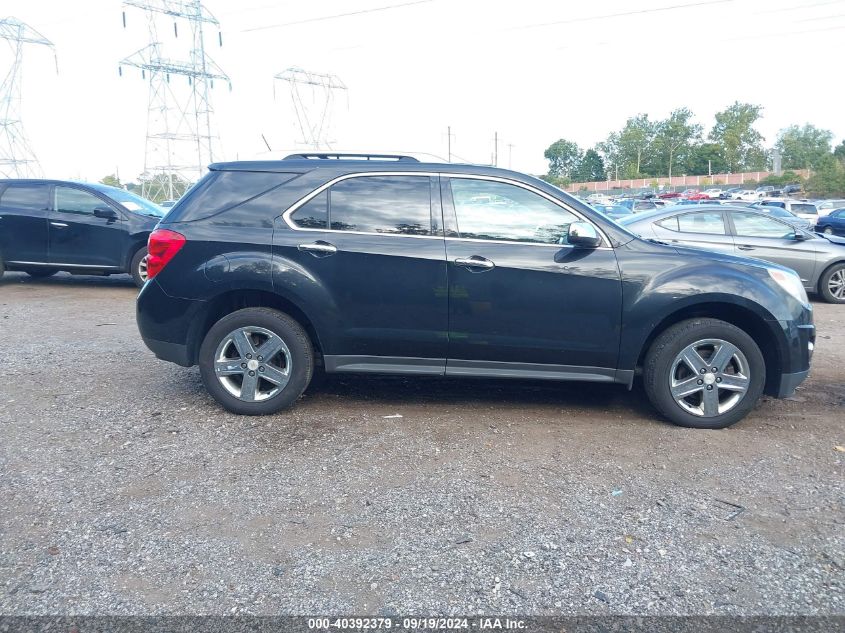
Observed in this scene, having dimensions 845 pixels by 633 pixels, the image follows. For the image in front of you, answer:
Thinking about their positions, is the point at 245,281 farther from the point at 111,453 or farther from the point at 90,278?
the point at 90,278

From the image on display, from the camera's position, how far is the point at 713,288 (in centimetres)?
468

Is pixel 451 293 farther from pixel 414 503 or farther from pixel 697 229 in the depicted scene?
pixel 697 229

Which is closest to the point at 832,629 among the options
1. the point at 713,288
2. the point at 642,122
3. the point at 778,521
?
the point at 778,521

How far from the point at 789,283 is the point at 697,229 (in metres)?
5.70

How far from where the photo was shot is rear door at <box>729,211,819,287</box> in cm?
1034

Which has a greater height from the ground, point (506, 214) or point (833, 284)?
point (506, 214)

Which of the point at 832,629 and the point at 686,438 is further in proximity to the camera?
the point at 686,438

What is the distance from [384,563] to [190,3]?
49546 mm

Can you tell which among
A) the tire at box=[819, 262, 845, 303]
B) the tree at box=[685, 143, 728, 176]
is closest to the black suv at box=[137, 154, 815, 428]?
the tire at box=[819, 262, 845, 303]

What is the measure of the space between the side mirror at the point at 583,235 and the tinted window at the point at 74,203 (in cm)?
849

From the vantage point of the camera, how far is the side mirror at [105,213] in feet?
34.8

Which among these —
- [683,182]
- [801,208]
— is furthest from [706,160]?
[801,208]

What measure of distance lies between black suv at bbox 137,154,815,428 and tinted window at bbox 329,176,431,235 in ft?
0.03

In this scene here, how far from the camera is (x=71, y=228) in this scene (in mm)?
10578
